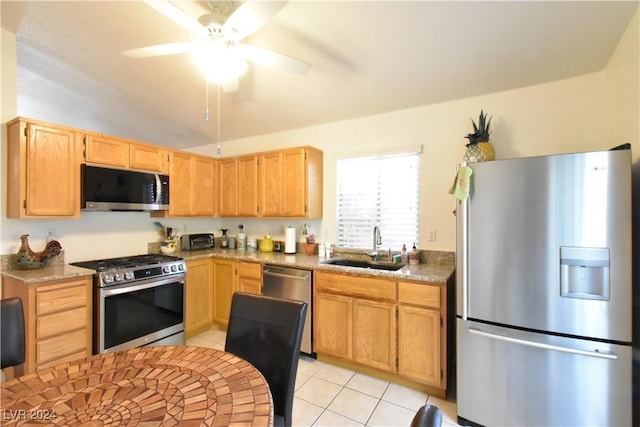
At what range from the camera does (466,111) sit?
2.62 metres

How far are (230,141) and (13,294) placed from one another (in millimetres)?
2845

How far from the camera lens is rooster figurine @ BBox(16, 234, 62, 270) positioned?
231 centimetres

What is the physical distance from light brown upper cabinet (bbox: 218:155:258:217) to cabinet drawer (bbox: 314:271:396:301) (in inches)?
56.4

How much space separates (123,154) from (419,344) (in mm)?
3335

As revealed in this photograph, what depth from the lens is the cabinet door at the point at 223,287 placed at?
3.32 m

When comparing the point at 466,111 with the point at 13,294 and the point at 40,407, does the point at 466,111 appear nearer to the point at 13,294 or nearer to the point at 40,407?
the point at 40,407

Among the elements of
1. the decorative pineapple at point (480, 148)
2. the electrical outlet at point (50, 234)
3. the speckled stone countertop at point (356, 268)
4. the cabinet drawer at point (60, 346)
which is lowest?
the cabinet drawer at point (60, 346)

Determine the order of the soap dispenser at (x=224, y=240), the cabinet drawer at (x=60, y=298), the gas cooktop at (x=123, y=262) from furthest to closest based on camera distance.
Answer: the soap dispenser at (x=224, y=240) → the gas cooktop at (x=123, y=262) → the cabinet drawer at (x=60, y=298)

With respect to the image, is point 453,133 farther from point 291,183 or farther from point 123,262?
point 123,262

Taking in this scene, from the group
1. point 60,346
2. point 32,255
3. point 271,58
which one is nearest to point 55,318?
point 60,346

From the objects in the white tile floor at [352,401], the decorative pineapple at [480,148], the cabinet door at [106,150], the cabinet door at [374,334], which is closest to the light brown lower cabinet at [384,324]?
the cabinet door at [374,334]

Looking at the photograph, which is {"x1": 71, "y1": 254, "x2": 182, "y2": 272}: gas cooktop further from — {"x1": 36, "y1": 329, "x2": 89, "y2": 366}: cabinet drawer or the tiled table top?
the tiled table top

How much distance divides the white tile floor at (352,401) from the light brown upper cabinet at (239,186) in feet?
6.73

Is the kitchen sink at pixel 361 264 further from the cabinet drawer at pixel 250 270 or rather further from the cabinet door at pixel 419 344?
the cabinet drawer at pixel 250 270
